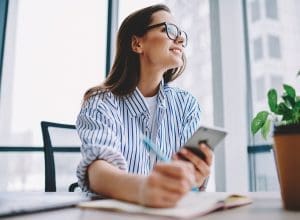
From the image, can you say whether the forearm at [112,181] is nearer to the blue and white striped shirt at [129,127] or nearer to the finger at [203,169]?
the blue and white striped shirt at [129,127]

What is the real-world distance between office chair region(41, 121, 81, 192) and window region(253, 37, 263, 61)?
151 cm

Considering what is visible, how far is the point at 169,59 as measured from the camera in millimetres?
1396

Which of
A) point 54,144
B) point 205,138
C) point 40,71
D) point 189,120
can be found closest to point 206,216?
point 205,138

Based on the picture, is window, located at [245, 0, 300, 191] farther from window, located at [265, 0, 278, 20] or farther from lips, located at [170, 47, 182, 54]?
lips, located at [170, 47, 182, 54]

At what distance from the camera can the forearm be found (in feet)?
2.21

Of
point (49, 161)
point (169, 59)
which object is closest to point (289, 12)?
point (169, 59)

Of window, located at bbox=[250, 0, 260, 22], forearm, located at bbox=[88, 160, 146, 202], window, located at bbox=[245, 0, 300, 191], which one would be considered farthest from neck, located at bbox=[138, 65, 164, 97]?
window, located at bbox=[250, 0, 260, 22]

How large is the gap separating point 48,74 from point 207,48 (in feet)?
5.29

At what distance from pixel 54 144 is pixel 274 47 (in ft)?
5.62

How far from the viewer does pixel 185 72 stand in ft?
8.79

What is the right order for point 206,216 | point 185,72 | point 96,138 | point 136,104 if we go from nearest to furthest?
1. point 206,216
2. point 96,138
3. point 136,104
4. point 185,72

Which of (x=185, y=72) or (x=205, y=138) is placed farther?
(x=185, y=72)

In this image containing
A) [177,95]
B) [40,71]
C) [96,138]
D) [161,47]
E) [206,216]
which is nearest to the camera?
[206,216]

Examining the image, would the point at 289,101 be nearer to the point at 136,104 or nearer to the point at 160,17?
the point at 136,104
